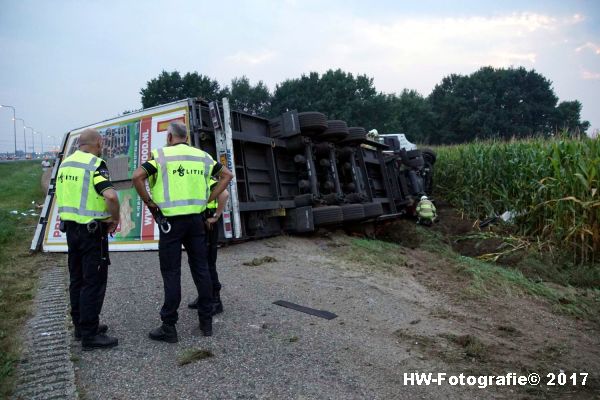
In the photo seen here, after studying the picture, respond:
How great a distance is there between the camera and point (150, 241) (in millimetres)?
6586

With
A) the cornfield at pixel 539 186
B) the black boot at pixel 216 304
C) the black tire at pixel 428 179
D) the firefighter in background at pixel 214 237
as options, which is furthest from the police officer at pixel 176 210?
the black tire at pixel 428 179

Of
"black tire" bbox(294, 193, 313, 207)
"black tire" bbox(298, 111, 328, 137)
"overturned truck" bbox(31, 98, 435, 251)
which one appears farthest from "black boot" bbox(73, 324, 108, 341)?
"black tire" bbox(298, 111, 328, 137)

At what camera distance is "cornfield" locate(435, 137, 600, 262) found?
6.93m

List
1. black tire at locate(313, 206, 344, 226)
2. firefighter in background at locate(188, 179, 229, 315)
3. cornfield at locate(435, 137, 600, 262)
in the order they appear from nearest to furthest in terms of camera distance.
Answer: firefighter in background at locate(188, 179, 229, 315) → cornfield at locate(435, 137, 600, 262) → black tire at locate(313, 206, 344, 226)

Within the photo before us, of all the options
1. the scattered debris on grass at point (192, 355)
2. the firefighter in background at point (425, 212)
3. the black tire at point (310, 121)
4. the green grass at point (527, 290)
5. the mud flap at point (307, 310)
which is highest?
the black tire at point (310, 121)

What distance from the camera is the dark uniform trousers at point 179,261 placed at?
3.51 metres

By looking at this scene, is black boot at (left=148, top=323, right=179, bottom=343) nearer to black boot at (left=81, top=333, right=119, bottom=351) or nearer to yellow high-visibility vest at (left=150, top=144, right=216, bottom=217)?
black boot at (left=81, top=333, right=119, bottom=351)

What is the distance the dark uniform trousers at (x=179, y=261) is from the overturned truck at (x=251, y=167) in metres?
2.72

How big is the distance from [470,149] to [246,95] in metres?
44.3

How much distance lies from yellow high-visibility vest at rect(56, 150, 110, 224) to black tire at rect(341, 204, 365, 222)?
4.63 meters

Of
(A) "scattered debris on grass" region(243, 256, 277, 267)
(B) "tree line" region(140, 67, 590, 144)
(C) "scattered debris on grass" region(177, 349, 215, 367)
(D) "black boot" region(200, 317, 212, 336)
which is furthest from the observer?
(B) "tree line" region(140, 67, 590, 144)

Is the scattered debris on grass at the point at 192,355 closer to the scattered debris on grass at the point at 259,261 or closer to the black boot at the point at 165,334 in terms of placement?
the black boot at the point at 165,334

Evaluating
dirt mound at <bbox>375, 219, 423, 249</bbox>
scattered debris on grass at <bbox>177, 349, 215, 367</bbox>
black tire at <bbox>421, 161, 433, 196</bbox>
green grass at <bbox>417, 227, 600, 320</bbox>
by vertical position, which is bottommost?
green grass at <bbox>417, 227, 600, 320</bbox>

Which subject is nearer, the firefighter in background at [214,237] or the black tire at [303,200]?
the firefighter in background at [214,237]
